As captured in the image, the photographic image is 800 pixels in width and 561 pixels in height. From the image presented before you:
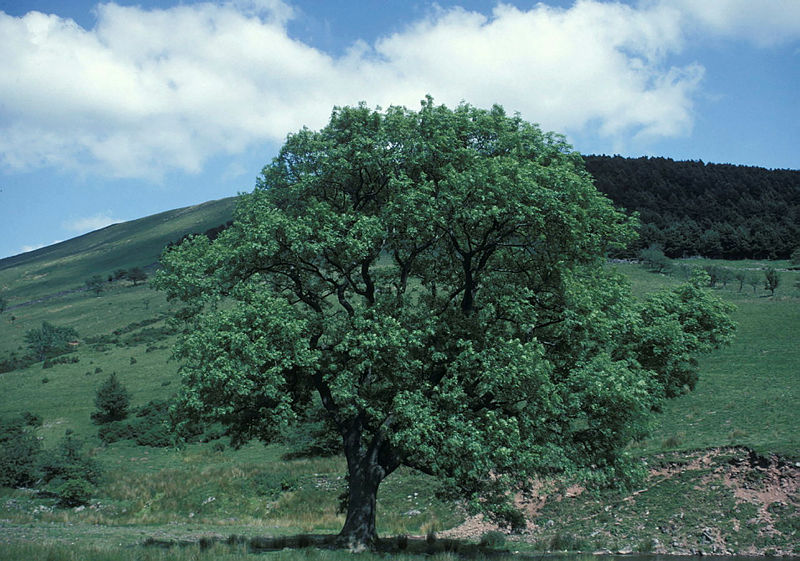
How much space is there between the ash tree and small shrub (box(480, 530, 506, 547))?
565cm

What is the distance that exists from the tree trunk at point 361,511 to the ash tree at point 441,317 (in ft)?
0.15

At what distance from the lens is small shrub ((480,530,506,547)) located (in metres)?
22.0

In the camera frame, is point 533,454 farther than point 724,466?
No

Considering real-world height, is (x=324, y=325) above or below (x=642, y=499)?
above

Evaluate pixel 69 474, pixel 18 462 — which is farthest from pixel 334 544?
pixel 18 462

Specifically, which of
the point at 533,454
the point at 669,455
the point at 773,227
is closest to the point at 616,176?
the point at 773,227

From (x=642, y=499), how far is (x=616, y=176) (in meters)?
182

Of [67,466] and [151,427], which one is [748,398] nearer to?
[67,466]

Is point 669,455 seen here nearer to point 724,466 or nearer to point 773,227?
point 724,466

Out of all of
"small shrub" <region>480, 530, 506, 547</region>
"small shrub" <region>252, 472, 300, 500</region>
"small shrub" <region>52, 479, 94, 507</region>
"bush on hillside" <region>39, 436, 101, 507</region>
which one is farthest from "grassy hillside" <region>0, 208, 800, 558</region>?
"small shrub" <region>480, 530, 506, 547</region>

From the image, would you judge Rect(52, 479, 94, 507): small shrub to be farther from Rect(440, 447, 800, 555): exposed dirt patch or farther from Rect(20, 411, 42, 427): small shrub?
Rect(20, 411, 42, 427): small shrub

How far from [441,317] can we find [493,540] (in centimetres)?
1016

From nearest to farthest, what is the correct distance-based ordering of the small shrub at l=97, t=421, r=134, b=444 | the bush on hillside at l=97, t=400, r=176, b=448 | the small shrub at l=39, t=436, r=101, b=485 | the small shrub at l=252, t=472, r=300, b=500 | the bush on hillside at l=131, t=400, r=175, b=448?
the small shrub at l=252, t=472, r=300, b=500, the small shrub at l=39, t=436, r=101, b=485, the bush on hillside at l=131, t=400, r=175, b=448, the bush on hillside at l=97, t=400, r=176, b=448, the small shrub at l=97, t=421, r=134, b=444

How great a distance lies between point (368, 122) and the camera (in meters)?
19.1
